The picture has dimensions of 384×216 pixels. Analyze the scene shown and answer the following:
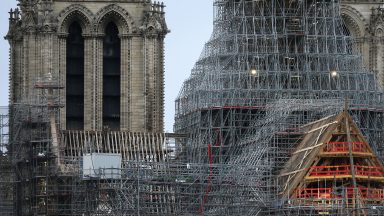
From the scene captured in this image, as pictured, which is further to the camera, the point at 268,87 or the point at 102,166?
the point at 268,87

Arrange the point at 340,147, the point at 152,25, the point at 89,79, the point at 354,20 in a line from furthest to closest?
the point at 354,20, the point at 89,79, the point at 152,25, the point at 340,147

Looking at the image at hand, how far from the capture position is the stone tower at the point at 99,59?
478ft

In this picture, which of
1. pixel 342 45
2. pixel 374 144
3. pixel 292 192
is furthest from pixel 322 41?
pixel 292 192

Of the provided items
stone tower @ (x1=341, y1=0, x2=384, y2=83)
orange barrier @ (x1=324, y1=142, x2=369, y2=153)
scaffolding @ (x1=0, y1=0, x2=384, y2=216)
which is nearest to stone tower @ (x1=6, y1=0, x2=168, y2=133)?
scaffolding @ (x1=0, y1=0, x2=384, y2=216)

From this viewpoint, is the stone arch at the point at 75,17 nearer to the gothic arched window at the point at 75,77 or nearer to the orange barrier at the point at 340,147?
the gothic arched window at the point at 75,77

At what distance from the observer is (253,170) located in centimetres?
13300

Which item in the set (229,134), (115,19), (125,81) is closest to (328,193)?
(229,134)

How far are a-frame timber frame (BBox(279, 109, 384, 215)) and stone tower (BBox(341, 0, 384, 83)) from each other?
26247 millimetres

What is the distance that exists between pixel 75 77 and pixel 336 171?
27.4 m

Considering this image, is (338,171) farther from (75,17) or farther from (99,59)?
(75,17)

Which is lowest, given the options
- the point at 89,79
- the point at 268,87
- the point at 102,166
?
the point at 102,166

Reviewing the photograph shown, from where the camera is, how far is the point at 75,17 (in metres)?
147

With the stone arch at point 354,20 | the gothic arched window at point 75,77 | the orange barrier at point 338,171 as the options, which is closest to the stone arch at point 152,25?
the gothic arched window at point 75,77

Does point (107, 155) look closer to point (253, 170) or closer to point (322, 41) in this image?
point (253, 170)
